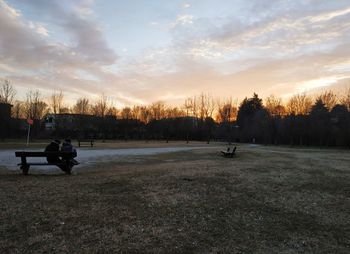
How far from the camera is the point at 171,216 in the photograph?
6.91 m

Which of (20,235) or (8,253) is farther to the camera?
(20,235)

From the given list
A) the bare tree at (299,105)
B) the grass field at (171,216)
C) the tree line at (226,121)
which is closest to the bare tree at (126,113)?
the tree line at (226,121)

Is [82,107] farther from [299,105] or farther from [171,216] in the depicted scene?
[171,216]

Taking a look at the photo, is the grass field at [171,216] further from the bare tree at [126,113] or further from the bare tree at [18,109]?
the bare tree at [126,113]

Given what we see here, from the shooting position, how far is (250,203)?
27.0ft

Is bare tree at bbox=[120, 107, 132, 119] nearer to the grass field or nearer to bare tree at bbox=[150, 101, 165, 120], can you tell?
bare tree at bbox=[150, 101, 165, 120]

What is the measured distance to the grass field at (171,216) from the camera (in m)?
5.40

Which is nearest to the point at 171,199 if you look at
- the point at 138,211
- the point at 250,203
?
the point at 138,211

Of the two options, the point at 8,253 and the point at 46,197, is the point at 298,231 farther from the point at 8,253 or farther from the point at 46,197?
the point at 46,197

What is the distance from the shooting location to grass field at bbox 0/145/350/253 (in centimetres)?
540

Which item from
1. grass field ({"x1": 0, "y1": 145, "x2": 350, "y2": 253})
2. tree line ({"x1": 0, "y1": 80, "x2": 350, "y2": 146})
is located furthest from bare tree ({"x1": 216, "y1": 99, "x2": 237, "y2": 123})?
grass field ({"x1": 0, "y1": 145, "x2": 350, "y2": 253})

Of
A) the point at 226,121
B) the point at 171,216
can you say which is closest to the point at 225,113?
the point at 226,121

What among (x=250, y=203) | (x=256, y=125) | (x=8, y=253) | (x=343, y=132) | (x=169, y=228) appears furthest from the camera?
(x=256, y=125)

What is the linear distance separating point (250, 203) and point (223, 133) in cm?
9939
